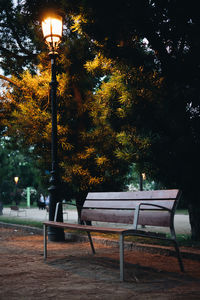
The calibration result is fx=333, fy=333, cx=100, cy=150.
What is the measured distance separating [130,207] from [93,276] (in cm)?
117

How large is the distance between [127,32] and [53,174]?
3.45 metres

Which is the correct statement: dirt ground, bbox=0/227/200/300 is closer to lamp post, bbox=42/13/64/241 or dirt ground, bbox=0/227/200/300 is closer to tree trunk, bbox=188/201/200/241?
lamp post, bbox=42/13/64/241

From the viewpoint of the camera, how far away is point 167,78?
6.71 m

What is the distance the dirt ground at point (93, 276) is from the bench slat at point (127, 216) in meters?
0.62

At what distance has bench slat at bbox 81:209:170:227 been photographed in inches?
172

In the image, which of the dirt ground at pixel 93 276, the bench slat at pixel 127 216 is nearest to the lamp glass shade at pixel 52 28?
the bench slat at pixel 127 216

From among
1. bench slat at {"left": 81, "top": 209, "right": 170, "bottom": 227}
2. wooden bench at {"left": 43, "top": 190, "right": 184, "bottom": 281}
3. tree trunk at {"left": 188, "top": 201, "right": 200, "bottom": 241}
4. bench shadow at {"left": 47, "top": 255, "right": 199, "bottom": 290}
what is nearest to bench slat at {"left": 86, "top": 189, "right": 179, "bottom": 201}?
wooden bench at {"left": 43, "top": 190, "right": 184, "bottom": 281}

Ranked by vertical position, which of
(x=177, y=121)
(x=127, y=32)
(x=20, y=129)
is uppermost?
(x=127, y=32)

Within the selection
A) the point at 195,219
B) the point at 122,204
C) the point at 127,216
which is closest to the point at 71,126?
the point at 195,219

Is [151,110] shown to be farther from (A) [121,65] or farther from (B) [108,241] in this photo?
(B) [108,241]

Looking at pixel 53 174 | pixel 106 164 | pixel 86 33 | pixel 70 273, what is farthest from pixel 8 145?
pixel 70 273

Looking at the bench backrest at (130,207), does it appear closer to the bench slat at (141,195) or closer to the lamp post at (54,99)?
the bench slat at (141,195)

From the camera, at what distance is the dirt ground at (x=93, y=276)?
3.37 m

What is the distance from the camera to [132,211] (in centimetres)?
487
